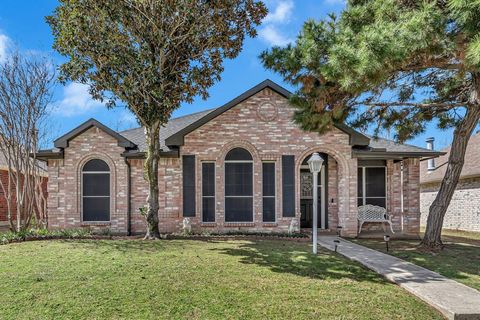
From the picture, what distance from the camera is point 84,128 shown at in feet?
39.1

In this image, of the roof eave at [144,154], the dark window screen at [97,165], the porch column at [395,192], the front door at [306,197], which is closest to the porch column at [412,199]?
the porch column at [395,192]

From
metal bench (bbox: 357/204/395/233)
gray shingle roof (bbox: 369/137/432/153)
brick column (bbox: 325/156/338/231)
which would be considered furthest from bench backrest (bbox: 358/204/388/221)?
gray shingle roof (bbox: 369/137/432/153)

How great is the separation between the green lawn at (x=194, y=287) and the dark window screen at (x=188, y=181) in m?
3.73

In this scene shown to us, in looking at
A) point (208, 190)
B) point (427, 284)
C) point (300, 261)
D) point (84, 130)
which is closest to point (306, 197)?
point (208, 190)

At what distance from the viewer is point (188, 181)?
11.8 meters

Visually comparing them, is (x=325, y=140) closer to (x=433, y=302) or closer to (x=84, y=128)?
(x=433, y=302)

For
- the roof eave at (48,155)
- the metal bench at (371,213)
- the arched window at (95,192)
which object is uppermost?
the roof eave at (48,155)

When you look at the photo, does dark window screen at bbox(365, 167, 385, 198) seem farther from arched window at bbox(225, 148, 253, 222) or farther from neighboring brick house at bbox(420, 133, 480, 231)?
arched window at bbox(225, 148, 253, 222)

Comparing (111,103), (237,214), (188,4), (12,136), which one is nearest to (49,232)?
(12,136)

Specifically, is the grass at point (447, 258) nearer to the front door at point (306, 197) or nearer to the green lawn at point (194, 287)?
the green lawn at point (194, 287)

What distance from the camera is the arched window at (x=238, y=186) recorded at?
38.8 ft

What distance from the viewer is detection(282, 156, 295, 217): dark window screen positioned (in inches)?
461

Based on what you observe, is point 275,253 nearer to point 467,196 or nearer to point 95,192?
point 95,192

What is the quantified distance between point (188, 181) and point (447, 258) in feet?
26.5
